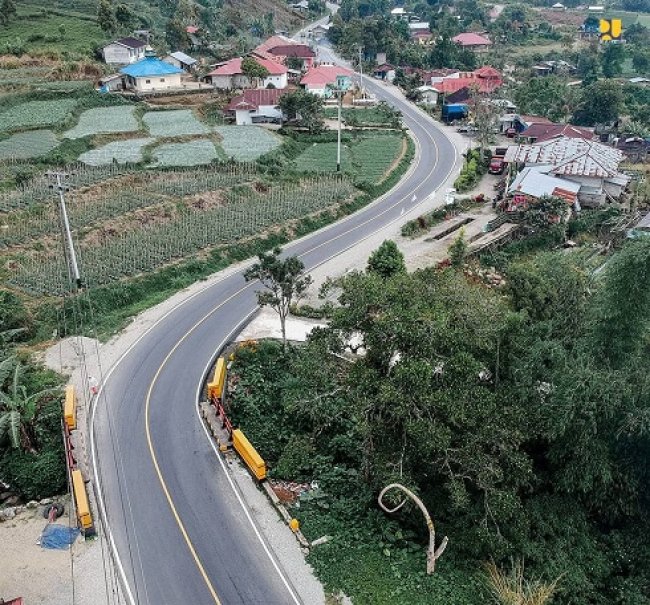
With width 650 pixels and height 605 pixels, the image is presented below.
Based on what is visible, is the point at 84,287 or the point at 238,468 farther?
the point at 84,287

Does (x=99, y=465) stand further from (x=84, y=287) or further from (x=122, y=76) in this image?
(x=122, y=76)

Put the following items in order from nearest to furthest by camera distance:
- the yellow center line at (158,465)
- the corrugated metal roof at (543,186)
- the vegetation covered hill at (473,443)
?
the yellow center line at (158,465) < the vegetation covered hill at (473,443) < the corrugated metal roof at (543,186)

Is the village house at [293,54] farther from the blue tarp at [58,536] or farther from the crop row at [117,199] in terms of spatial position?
the blue tarp at [58,536]

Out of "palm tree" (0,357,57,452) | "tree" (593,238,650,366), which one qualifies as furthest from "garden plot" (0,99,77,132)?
"tree" (593,238,650,366)

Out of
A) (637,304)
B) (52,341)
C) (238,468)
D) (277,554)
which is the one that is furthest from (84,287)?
(637,304)

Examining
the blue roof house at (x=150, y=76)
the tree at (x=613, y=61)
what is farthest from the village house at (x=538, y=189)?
the tree at (x=613, y=61)

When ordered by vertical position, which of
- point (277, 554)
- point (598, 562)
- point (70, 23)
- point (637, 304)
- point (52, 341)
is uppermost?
point (70, 23)

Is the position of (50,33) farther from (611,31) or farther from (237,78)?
(611,31)

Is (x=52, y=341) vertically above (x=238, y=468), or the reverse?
(x=52, y=341)
